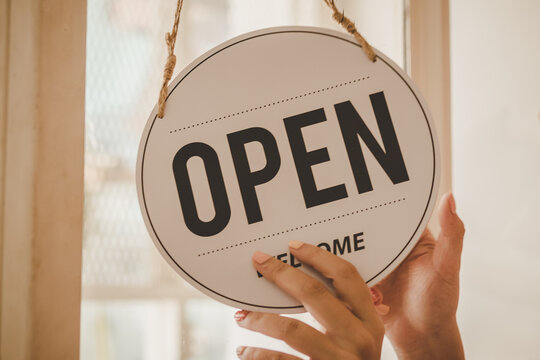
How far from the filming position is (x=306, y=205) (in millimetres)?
559

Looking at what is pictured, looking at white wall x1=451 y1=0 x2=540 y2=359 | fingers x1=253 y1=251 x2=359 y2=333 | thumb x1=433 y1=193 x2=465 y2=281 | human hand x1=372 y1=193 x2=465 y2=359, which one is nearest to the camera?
fingers x1=253 y1=251 x2=359 y2=333

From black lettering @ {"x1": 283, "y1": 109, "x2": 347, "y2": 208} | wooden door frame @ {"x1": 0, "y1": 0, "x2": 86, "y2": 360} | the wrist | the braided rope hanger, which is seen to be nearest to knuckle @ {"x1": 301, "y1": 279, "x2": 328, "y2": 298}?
black lettering @ {"x1": 283, "y1": 109, "x2": 347, "y2": 208}

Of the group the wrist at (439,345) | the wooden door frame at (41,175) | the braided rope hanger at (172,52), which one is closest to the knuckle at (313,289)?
the braided rope hanger at (172,52)

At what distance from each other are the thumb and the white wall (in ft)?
0.79

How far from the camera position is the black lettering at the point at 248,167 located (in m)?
0.56

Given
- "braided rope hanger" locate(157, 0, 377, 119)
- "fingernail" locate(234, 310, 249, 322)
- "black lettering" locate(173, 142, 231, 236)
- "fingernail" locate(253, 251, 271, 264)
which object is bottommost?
"fingernail" locate(234, 310, 249, 322)

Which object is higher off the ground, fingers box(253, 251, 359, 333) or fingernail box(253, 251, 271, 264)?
fingernail box(253, 251, 271, 264)

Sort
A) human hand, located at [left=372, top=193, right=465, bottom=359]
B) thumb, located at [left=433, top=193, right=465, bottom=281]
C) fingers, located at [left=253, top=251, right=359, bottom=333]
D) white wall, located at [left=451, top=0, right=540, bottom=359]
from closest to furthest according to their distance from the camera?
fingers, located at [left=253, top=251, right=359, bottom=333], thumb, located at [left=433, top=193, right=465, bottom=281], human hand, located at [left=372, top=193, right=465, bottom=359], white wall, located at [left=451, top=0, right=540, bottom=359]

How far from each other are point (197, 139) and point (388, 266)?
0.31 metres

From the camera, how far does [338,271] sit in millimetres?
524

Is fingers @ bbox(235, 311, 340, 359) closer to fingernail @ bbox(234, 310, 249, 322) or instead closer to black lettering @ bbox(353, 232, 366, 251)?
fingernail @ bbox(234, 310, 249, 322)

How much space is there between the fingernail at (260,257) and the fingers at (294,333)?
0.08 meters

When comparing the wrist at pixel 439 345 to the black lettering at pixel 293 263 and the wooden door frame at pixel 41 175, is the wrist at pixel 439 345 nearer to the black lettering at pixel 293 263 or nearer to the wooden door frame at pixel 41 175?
the black lettering at pixel 293 263

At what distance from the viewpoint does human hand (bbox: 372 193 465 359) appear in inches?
32.2
